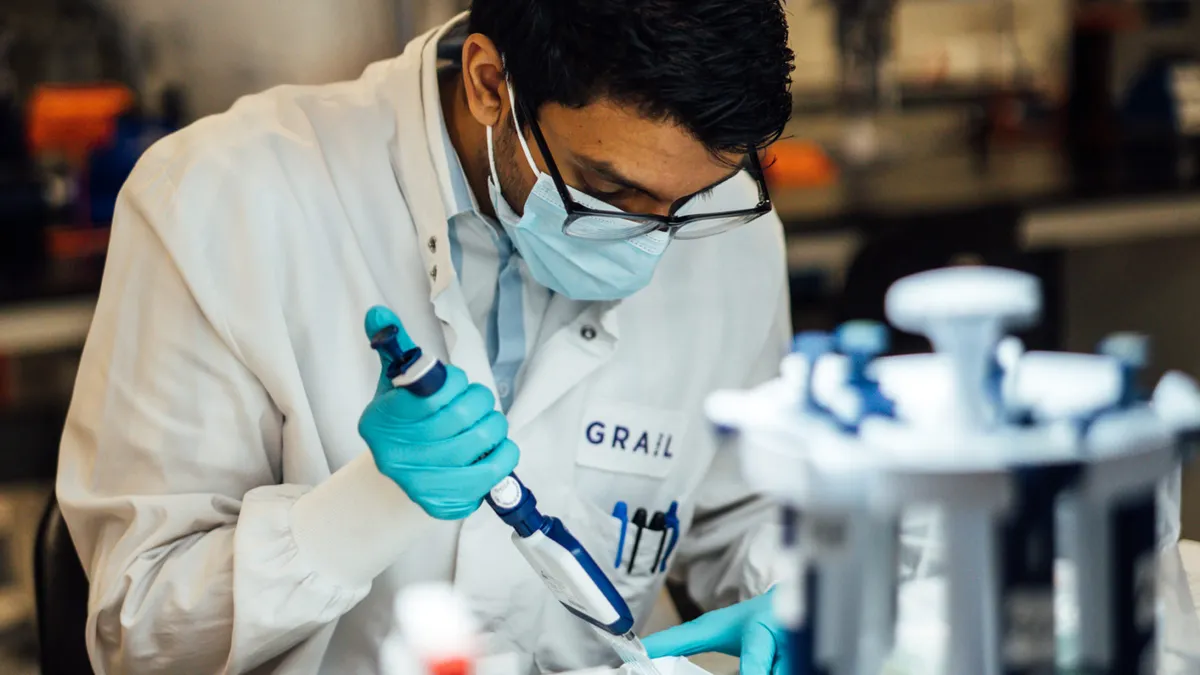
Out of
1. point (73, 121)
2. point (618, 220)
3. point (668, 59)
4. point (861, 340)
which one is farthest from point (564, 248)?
point (73, 121)

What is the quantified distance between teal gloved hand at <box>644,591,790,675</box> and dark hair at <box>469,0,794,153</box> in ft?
1.40

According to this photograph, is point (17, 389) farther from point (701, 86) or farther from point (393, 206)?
point (701, 86)

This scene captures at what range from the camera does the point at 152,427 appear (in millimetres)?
1178

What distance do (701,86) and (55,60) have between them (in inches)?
116

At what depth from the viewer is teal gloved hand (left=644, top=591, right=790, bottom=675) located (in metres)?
1.10

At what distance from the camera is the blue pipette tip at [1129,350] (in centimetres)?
75

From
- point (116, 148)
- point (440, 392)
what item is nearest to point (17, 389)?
point (116, 148)

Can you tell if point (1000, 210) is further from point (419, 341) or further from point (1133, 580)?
point (1133, 580)

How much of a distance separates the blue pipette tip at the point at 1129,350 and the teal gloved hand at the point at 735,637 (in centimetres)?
44

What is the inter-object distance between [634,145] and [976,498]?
20.3 inches

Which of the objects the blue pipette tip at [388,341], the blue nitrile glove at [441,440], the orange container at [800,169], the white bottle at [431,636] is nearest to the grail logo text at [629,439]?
the white bottle at [431,636]

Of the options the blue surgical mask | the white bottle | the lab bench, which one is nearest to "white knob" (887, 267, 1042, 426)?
the white bottle

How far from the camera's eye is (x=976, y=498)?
0.71 m

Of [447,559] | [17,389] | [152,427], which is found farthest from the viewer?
[17,389]
